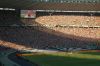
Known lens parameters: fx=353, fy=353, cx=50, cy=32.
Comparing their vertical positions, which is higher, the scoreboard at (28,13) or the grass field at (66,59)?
the scoreboard at (28,13)

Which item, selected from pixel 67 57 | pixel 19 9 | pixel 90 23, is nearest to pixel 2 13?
pixel 19 9

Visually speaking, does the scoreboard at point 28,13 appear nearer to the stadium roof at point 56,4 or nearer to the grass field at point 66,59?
the stadium roof at point 56,4

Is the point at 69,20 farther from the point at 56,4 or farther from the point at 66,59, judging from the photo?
the point at 66,59

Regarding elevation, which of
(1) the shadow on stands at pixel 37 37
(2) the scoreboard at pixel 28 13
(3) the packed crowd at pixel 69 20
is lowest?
(1) the shadow on stands at pixel 37 37

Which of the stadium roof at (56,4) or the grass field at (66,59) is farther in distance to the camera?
the stadium roof at (56,4)

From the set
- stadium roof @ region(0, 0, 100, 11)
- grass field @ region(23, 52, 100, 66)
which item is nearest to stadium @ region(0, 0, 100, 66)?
stadium roof @ region(0, 0, 100, 11)

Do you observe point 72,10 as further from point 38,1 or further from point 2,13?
point 2,13

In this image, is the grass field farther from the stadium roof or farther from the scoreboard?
the scoreboard

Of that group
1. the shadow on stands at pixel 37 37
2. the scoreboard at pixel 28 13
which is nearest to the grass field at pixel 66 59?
the shadow on stands at pixel 37 37
